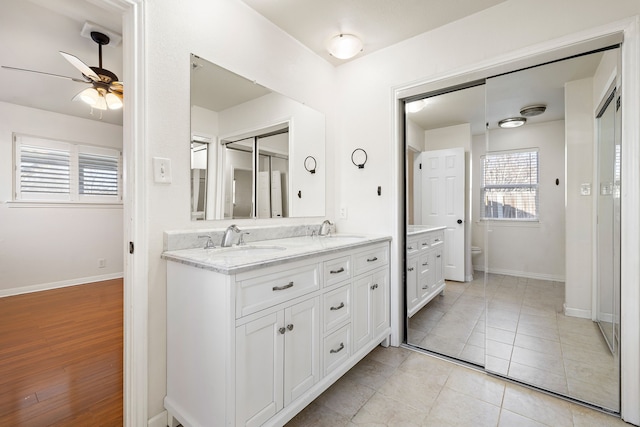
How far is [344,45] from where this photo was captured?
7.01 feet

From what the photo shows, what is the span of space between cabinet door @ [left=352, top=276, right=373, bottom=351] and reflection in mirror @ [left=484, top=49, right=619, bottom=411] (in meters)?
0.87

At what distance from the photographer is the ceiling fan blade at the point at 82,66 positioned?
7.02 feet

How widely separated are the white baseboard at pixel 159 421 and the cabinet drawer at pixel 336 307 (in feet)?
3.02

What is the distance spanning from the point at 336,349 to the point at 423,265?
123 centimetres

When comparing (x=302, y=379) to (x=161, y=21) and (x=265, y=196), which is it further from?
(x=161, y=21)

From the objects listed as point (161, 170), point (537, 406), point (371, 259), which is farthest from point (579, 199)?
point (161, 170)

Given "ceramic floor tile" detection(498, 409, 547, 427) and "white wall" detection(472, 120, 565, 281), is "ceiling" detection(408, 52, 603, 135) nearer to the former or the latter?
"white wall" detection(472, 120, 565, 281)

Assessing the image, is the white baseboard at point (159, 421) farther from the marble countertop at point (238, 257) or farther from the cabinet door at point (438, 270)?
the cabinet door at point (438, 270)

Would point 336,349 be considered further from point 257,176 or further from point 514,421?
point 257,176

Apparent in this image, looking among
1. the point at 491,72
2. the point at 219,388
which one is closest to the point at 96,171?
the point at 219,388

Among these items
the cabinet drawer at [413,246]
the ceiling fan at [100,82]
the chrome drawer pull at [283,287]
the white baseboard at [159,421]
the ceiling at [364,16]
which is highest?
the ceiling at [364,16]

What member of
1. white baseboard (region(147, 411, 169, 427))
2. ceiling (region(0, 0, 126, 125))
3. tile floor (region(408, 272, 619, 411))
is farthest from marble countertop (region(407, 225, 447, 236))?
ceiling (region(0, 0, 126, 125))

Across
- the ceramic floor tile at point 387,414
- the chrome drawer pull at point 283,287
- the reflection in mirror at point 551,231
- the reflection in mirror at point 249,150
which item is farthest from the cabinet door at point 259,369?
the reflection in mirror at point 551,231

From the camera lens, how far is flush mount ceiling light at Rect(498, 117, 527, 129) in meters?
2.12
